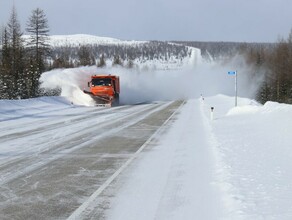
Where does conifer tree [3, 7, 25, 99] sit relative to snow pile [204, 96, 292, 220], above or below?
above

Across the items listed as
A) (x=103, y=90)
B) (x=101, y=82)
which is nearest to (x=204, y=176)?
(x=103, y=90)

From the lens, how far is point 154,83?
59.2 meters

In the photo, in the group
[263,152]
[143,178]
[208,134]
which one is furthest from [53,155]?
[208,134]

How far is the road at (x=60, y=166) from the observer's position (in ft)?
19.7

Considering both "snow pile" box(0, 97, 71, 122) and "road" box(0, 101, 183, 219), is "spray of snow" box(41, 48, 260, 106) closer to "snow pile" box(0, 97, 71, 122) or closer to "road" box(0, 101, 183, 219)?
"snow pile" box(0, 97, 71, 122)

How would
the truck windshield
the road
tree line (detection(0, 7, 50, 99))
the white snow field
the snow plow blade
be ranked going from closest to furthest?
1. the white snow field
2. the road
3. the snow plow blade
4. the truck windshield
5. tree line (detection(0, 7, 50, 99))

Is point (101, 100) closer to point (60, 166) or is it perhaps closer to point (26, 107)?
point (26, 107)

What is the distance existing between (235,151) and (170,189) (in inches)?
165

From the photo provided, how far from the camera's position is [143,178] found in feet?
25.9

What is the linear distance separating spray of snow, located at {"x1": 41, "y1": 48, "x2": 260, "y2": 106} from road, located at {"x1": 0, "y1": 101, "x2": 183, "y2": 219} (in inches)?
842

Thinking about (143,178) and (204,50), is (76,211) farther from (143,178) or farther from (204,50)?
(204,50)

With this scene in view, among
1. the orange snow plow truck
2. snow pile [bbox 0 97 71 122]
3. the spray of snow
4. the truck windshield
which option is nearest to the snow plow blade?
the orange snow plow truck

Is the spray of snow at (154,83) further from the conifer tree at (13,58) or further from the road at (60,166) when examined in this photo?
the road at (60,166)

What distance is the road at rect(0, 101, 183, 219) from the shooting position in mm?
6020
